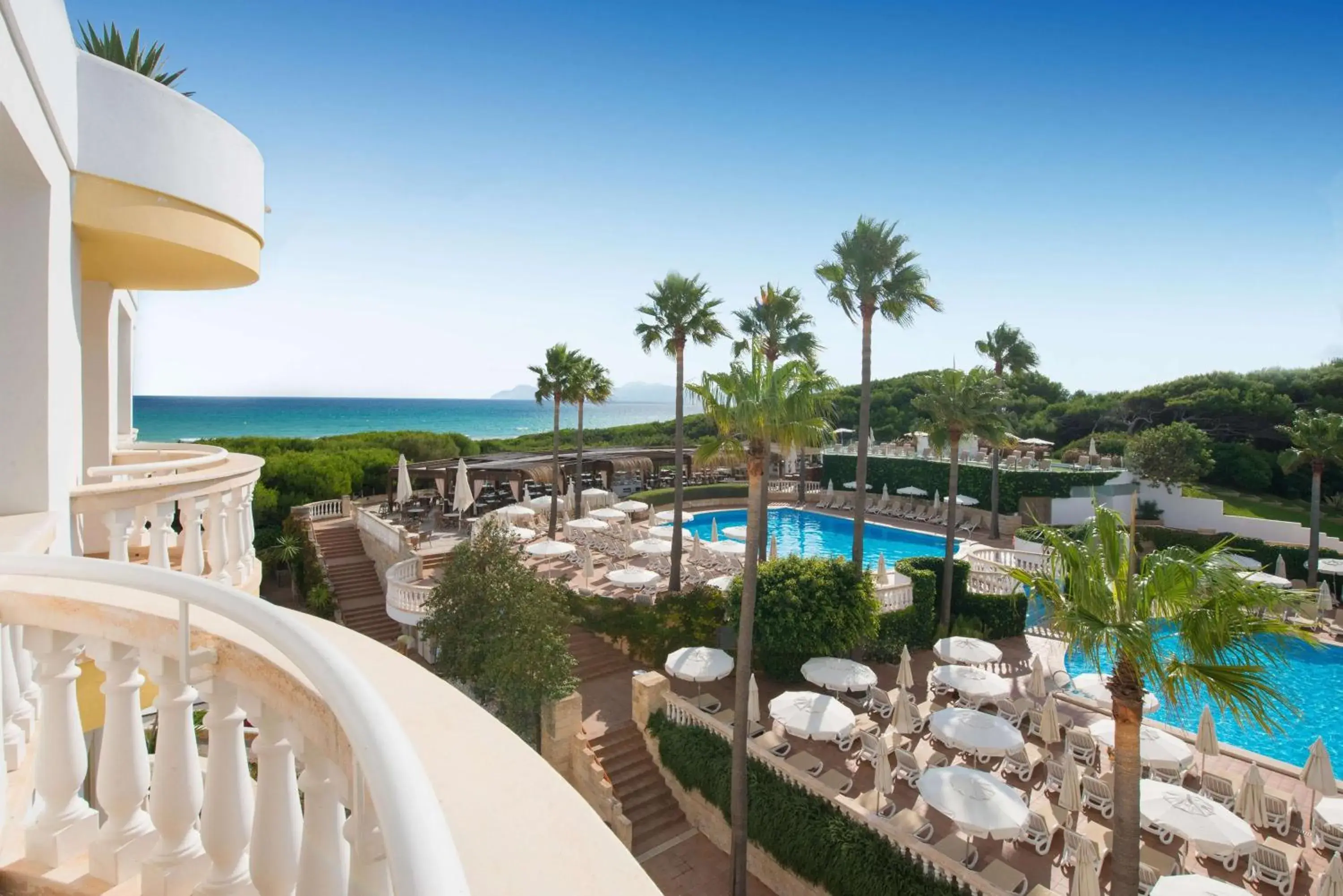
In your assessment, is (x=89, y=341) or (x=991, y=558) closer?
(x=89, y=341)

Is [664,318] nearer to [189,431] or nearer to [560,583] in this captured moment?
[560,583]

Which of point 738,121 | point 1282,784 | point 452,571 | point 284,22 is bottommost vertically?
point 1282,784

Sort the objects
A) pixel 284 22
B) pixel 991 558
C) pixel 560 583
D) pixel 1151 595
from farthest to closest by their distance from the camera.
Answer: pixel 991 558 → pixel 560 583 → pixel 284 22 → pixel 1151 595

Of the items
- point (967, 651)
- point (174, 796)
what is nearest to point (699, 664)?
point (967, 651)

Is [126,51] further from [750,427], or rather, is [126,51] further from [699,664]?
[699,664]

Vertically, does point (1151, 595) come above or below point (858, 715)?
above

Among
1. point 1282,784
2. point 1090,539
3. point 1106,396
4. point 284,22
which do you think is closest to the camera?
point 1090,539

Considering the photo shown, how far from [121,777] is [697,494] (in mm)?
34575

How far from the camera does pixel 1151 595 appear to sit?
22.6 feet

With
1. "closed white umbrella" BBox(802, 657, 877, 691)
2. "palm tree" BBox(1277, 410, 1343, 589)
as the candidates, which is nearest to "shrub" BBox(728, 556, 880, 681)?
"closed white umbrella" BBox(802, 657, 877, 691)

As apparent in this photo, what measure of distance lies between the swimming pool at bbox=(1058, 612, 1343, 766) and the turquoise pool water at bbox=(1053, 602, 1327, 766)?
0.01 metres

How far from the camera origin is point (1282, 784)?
12.7m

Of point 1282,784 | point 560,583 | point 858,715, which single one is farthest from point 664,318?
point 1282,784

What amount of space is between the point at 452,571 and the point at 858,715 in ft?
31.6
